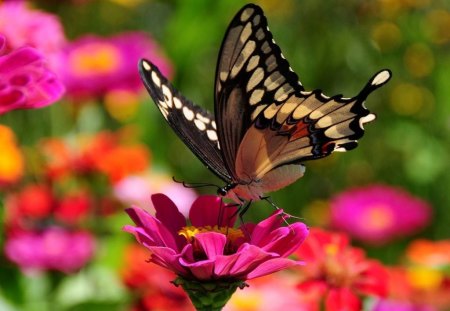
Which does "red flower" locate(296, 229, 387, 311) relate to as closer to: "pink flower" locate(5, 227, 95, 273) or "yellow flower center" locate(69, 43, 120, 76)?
"pink flower" locate(5, 227, 95, 273)

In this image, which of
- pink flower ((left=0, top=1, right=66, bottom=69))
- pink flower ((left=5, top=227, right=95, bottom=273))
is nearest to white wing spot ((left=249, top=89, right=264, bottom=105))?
pink flower ((left=0, top=1, right=66, bottom=69))

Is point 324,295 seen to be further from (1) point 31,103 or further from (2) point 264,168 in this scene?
(1) point 31,103

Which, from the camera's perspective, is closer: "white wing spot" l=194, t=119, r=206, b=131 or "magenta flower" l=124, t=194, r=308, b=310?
"magenta flower" l=124, t=194, r=308, b=310

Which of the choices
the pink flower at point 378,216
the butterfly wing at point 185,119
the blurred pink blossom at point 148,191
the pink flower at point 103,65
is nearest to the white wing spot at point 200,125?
the butterfly wing at point 185,119

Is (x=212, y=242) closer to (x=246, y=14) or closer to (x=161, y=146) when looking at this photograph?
(x=246, y=14)

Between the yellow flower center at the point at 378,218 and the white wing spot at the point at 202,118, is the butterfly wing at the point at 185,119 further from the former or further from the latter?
the yellow flower center at the point at 378,218
